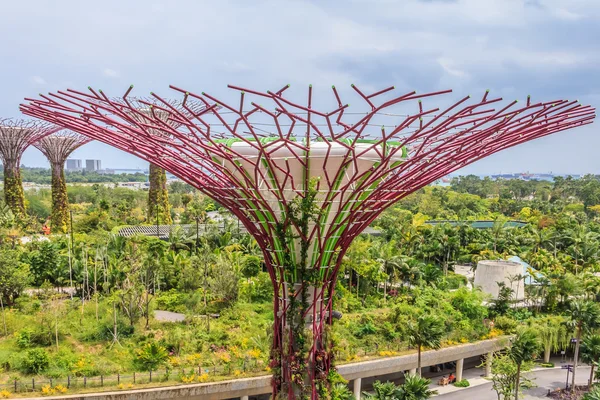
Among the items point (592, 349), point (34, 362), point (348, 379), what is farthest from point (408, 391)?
point (34, 362)

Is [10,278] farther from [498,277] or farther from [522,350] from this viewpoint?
[498,277]

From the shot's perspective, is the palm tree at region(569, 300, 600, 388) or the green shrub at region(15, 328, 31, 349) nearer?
the green shrub at region(15, 328, 31, 349)

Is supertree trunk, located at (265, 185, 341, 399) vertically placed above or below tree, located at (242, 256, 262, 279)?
above

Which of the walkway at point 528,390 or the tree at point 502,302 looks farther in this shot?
the tree at point 502,302

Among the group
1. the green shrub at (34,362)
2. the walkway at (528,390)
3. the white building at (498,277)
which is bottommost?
the walkway at (528,390)

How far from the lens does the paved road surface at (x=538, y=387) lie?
863 inches

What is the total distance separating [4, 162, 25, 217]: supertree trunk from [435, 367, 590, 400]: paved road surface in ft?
118

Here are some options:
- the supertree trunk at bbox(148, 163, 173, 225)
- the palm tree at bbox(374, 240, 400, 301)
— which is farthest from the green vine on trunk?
the supertree trunk at bbox(148, 163, 173, 225)

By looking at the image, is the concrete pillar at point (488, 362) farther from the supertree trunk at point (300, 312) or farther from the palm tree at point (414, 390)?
the supertree trunk at point (300, 312)

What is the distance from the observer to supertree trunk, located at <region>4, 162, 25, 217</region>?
134ft

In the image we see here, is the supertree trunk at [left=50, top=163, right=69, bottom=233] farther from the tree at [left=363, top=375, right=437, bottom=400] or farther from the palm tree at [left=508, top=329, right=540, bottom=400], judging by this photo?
the palm tree at [left=508, top=329, right=540, bottom=400]

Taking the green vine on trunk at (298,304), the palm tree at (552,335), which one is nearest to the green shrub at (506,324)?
the palm tree at (552,335)

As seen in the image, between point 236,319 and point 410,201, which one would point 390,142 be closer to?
point 236,319

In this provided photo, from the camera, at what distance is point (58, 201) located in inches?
1705
